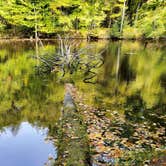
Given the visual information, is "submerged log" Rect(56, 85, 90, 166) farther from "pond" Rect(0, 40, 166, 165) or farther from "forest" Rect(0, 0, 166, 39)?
"forest" Rect(0, 0, 166, 39)

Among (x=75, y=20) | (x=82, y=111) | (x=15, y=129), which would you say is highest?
(x=75, y=20)

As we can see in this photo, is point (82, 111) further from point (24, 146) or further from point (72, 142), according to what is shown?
point (72, 142)

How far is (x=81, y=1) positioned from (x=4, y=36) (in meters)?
12.8

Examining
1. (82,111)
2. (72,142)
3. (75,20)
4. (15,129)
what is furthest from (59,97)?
(75,20)

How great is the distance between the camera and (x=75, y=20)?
48.2 metres

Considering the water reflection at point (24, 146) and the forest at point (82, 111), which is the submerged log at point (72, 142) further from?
the water reflection at point (24, 146)

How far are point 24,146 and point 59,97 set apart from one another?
5292mm

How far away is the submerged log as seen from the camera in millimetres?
6664

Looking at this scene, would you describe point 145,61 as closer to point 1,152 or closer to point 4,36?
point 1,152

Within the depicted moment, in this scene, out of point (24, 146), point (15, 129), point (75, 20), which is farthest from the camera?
point (75, 20)

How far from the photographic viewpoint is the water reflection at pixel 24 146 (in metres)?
8.19

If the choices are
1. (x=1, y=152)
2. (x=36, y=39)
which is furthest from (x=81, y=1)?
(x=1, y=152)

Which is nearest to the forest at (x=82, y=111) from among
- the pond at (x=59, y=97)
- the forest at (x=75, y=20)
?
the pond at (x=59, y=97)

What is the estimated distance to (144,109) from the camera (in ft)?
41.3
